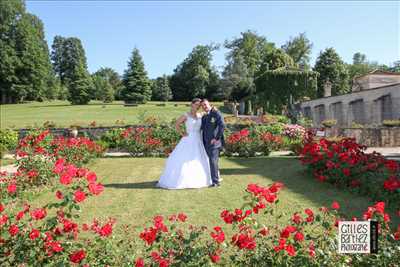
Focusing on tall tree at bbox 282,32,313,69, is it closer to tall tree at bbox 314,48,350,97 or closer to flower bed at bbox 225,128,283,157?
tall tree at bbox 314,48,350,97

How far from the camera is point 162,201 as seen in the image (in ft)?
22.0

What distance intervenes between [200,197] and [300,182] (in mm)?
2795

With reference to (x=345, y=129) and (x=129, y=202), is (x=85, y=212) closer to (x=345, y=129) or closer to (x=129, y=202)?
(x=129, y=202)

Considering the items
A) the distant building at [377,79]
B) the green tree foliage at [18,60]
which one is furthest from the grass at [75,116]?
the distant building at [377,79]

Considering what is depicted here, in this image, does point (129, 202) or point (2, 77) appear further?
point (2, 77)

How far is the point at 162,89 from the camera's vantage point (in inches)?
2489

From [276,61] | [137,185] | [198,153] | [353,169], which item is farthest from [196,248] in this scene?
[276,61]

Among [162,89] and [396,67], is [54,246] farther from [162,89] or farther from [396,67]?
[396,67]

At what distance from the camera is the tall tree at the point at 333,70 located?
5706 centimetres

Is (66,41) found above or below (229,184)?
above

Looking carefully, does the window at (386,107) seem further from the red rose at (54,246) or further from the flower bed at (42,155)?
the red rose at (54,246)

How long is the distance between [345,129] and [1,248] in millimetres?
20178

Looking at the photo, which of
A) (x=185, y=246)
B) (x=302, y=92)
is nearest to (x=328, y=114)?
(x=302, y=92)

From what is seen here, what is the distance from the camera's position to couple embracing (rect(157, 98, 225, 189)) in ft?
25.8
